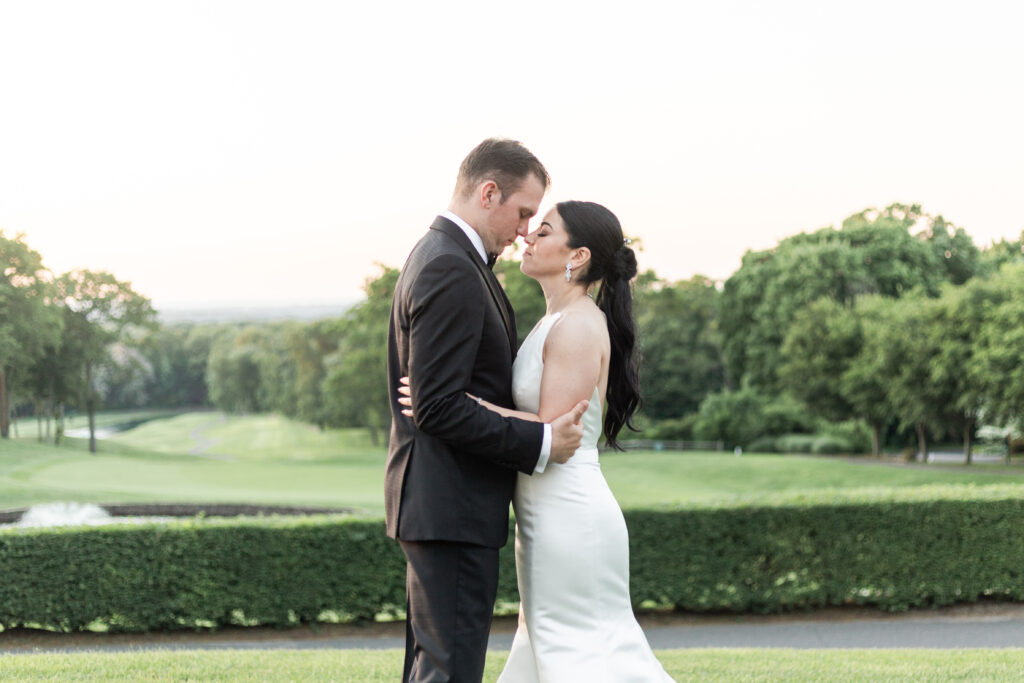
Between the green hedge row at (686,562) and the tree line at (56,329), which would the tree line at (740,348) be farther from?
the green hedge row at (686,562)

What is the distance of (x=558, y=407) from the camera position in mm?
3422

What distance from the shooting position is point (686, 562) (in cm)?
1041

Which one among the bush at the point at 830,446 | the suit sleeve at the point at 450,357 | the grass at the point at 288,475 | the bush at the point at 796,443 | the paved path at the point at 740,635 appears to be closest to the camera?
the suit sleeve at the point at 450,357

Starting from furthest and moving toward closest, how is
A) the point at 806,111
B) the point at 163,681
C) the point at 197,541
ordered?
the point at 806,111 → the point at 197,541 → the point at 163,681

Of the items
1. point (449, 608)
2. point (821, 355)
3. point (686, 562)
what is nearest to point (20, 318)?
point (686, 562)

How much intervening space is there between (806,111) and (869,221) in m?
17.6

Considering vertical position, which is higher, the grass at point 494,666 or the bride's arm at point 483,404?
the bride's arm at point 483,404

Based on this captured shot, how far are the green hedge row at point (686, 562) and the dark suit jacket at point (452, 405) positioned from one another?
6886 mm

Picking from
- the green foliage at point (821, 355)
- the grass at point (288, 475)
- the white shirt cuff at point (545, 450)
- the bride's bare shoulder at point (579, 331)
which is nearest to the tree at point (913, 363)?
the grass at point (288, 475)

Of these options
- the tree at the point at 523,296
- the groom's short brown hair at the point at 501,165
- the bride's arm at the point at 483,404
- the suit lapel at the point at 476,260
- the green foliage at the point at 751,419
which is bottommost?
Result: the green foliage at the point at 751,419

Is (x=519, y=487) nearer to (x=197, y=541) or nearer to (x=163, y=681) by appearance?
(x=163, y=681)

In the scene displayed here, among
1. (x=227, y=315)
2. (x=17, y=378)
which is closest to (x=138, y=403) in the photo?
(x=17, y=378)

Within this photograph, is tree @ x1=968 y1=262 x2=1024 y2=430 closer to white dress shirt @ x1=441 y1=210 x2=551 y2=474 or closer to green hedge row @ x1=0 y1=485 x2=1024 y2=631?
green hedge row @ x1=0 y1=485 x2=1024 y2=631

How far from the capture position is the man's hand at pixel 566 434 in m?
3.33
